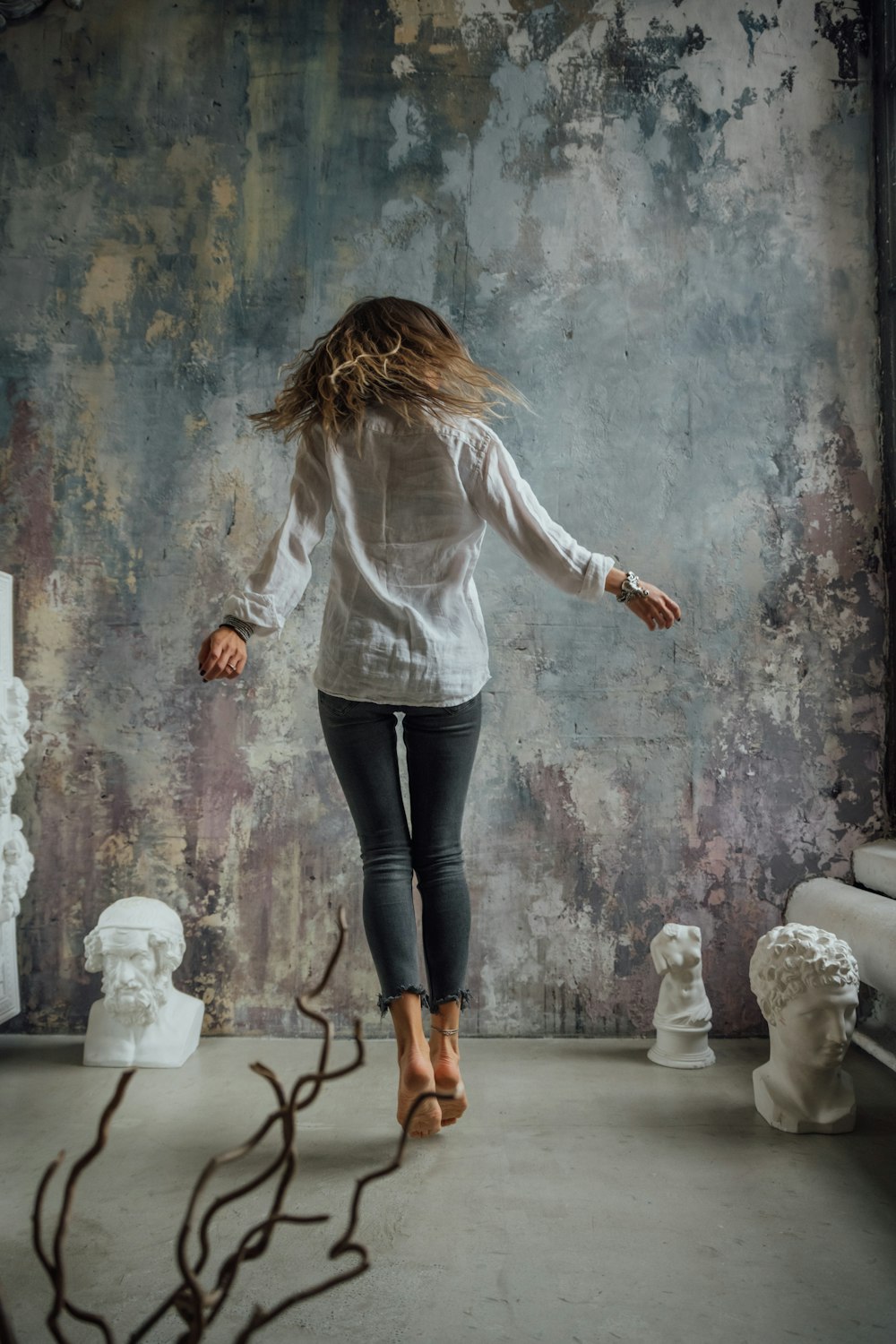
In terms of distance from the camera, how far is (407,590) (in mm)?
2297

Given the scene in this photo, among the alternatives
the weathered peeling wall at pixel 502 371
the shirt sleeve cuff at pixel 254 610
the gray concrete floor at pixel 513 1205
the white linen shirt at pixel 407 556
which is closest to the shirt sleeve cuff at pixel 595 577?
the white linen shirt at pixel 407 556

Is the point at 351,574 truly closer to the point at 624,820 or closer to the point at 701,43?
the point at 624,820

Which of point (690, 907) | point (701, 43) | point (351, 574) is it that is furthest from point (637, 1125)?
point (701, 43)

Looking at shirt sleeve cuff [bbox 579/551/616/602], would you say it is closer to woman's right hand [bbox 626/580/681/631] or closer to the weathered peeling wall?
woman's right hand [bbox 626/580/681/631]

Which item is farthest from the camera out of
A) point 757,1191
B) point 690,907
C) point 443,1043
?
point 690,907

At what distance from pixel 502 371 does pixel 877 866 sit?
1780 millimetres

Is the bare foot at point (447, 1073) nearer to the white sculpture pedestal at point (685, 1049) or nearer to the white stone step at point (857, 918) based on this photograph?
the white sculpture pedestal at point (685, 1049)

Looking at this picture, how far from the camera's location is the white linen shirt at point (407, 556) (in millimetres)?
2244

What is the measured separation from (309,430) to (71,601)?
1.15 meters

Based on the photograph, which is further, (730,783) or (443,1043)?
(730,783)

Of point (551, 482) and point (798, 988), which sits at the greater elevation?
point (551, 482)

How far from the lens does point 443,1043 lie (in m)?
2.23

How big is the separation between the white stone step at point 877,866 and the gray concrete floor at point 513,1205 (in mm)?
473

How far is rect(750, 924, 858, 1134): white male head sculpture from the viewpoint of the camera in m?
2.25
